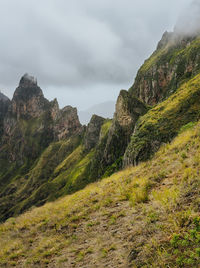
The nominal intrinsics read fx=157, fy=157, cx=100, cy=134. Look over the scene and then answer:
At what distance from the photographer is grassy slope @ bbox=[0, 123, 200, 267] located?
14.4 feet

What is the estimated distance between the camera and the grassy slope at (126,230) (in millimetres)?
4379

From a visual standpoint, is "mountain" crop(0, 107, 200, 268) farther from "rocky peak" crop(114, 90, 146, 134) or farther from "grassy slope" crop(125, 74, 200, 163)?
"rocky peak" crop(114, 90, 146, 134)

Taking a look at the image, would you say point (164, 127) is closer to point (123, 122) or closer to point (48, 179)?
point (123, 122)

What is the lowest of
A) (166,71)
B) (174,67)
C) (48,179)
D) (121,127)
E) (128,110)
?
(48,179)

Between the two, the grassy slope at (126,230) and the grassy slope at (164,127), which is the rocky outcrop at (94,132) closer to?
the grassy slope at (164,127)

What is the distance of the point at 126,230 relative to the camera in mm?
6168

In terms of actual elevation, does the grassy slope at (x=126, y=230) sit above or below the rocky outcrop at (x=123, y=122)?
below

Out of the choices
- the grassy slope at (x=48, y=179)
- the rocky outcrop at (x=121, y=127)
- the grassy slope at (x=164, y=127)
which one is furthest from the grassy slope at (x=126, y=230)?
the grassy slope at (x=48, y=179)

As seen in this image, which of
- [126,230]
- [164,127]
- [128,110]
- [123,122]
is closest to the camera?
[126,230]

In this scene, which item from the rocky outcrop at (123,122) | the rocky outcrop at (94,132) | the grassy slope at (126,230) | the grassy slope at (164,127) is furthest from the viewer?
the rocky outcrop at (94,132)

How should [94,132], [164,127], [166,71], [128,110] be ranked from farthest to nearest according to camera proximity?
[94,132] → [166,71] → [128,110] → [164,127]

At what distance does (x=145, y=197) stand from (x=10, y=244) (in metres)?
7.67

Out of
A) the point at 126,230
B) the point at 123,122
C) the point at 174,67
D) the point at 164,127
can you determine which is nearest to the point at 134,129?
the point at 164,127

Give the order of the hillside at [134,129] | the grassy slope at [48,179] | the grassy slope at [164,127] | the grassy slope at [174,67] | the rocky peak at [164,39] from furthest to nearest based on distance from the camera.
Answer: the rocky peak at [164,39]
the grassy slope at [48,179]
the grassy slope at [174,67]
the hillside at [134,129]
the grassy slope at [164,127]
